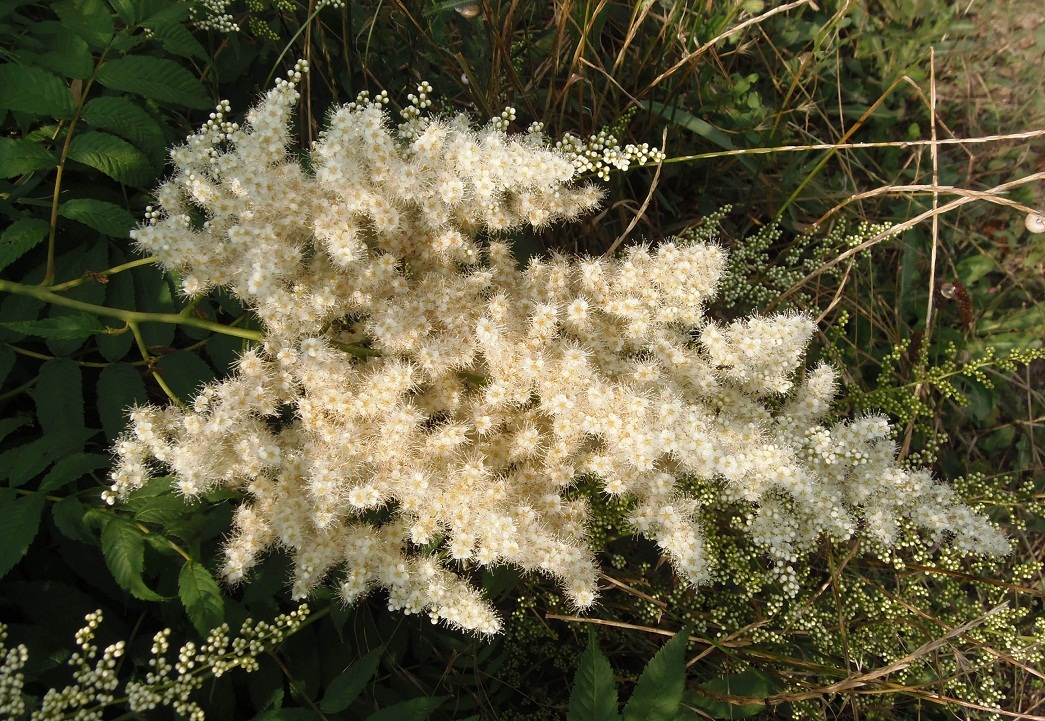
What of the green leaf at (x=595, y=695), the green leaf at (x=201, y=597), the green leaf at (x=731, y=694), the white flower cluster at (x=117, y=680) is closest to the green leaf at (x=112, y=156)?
the green leaf at (x=201, y=597)

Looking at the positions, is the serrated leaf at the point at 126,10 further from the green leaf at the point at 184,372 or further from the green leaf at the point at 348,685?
the green leaf at the point at 348,685

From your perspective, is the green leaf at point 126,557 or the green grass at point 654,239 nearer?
the green leaf at point 126,557

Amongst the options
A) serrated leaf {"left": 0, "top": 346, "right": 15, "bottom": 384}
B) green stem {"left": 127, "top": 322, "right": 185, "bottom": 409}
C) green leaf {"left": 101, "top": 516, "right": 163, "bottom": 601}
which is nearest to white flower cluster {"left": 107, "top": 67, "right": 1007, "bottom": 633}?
green stem {"left": 127, "top": 322, "right": 185, "bottom": 409}

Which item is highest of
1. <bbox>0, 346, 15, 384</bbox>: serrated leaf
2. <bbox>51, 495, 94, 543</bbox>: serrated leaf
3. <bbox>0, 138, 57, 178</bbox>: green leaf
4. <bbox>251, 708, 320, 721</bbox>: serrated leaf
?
<bbox>0, 138, 57, 178</bbox>: green leaf

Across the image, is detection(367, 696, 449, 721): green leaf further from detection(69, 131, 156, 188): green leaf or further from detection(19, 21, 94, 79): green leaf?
detection(19, 21, 94, 79): green leaf

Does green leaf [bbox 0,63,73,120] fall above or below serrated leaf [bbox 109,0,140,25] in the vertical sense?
below

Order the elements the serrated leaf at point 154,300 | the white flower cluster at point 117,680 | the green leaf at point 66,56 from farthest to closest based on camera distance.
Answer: the serrated leaf at point 154,300
the green leaf at point 66,56
the white flower cluster at point 117,680
